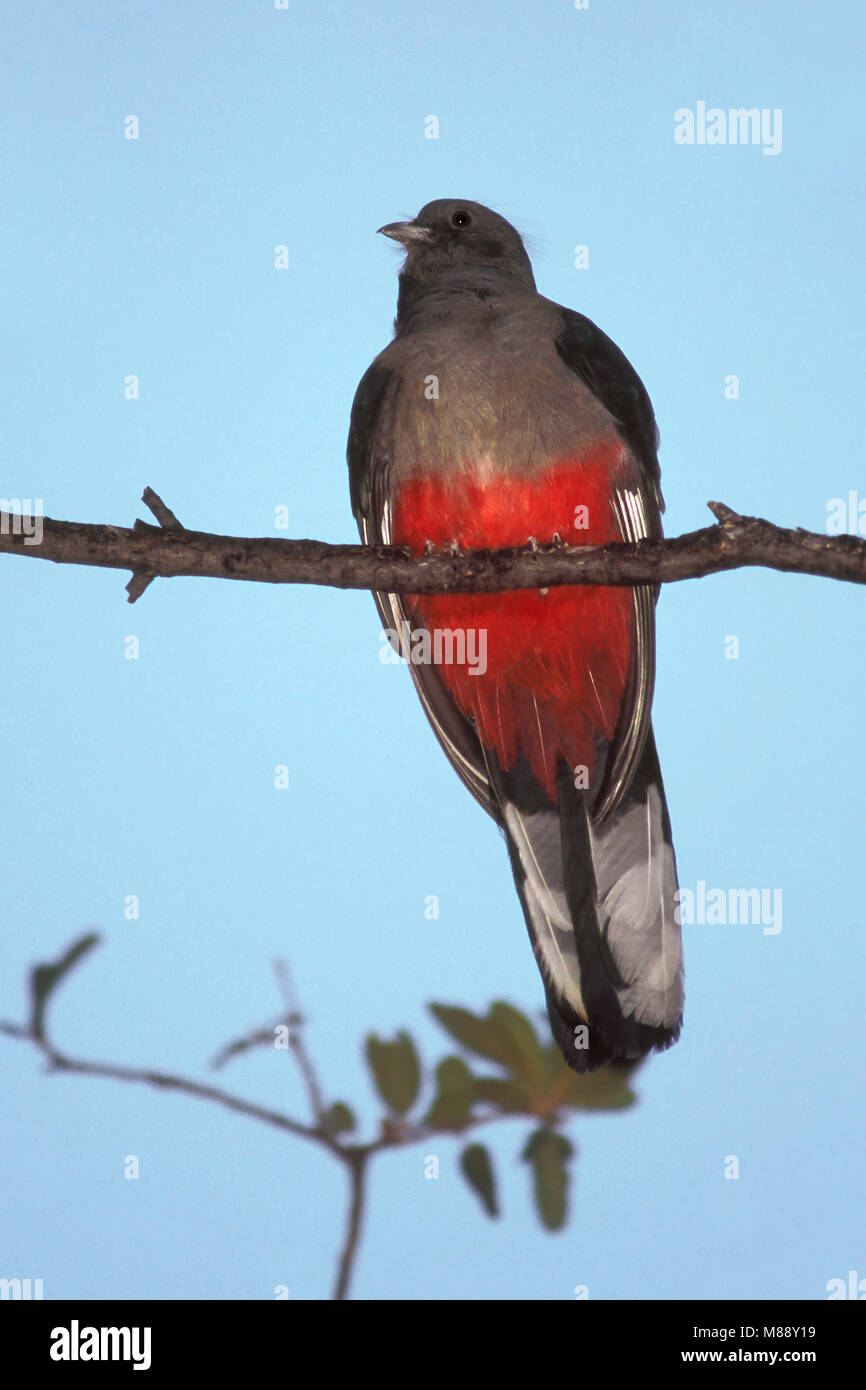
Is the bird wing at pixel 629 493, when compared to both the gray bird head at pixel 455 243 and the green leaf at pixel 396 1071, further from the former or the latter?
the green leaf at pixel 396 1071

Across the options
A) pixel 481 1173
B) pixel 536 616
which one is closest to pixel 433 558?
pixel 536 616

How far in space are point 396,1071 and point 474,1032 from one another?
33cm

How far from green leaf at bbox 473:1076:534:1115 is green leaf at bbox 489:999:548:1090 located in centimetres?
5

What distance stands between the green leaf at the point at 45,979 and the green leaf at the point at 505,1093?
48.2 inches

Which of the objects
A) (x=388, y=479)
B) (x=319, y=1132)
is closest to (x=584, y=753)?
(x=388, y=479)

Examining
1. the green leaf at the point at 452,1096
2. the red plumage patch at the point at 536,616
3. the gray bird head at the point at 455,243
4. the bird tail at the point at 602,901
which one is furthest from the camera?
the gray bird head at the point at 455,243

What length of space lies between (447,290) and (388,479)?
3.99 ft

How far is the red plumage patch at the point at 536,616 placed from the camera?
523 cm

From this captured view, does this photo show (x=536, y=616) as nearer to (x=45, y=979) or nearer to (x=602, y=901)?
(x=602, y=901)

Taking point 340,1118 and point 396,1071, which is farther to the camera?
point 396,1071

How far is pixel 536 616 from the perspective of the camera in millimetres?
5434

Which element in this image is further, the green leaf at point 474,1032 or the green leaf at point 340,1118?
the green leaf at point 474,1032

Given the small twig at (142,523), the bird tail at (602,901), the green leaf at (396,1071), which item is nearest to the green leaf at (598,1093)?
the green leaf at (396,1071)

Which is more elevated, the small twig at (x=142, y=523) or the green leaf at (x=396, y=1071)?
the small twig at (x=142, y=523)
